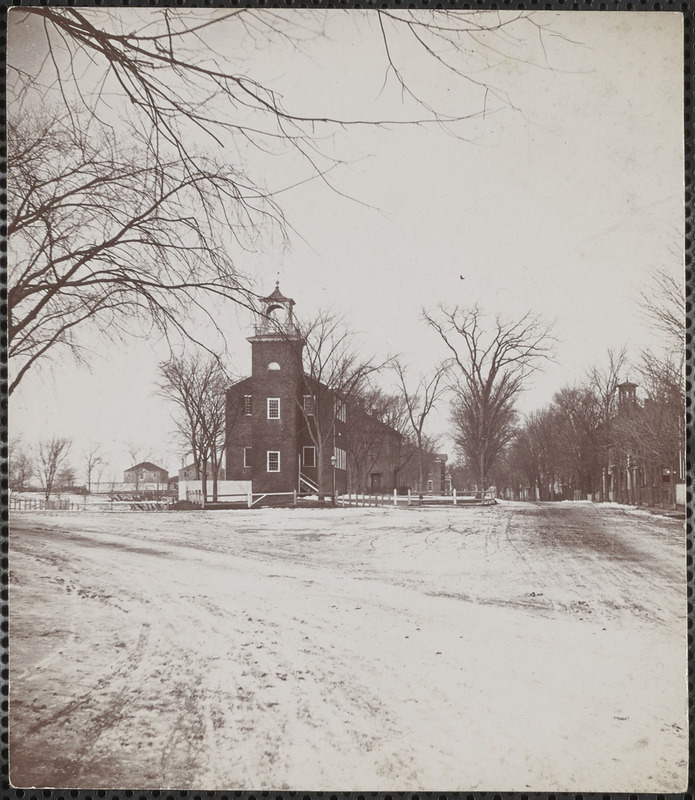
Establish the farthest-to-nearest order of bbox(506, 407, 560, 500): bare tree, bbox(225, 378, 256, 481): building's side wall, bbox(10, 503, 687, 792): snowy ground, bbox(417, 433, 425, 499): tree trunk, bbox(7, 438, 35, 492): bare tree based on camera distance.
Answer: bbox(417, 433, 425, 499): tree trunk, bbox(506, 407, 560, 500): bare tree, bbox(225, 378, 256, 481): building's side wall, bbox(7, 438, 35, 492): bare tree, bbox(10, 503, 687, 792): snowy ground

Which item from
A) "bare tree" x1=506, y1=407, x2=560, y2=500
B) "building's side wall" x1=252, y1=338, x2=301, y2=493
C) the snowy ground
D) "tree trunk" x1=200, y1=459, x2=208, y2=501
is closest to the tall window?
"building's side wall" x1=252, y1=338, x2=301, y2=493

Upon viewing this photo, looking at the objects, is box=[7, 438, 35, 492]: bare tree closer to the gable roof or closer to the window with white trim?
the gable roof

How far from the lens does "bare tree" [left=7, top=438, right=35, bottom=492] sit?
7.31 ft

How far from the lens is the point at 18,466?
2236 mm

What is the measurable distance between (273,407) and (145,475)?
2.07 ft

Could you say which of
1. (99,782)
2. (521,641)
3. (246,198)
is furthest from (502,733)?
(246,198)

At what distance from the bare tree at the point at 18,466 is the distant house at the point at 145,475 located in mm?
376

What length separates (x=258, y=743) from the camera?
1.88 metres

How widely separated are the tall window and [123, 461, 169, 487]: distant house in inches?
20.7

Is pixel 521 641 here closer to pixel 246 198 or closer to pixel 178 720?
pixel 178 720

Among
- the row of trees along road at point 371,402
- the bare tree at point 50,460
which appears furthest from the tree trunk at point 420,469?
the bare tree at point 50,460

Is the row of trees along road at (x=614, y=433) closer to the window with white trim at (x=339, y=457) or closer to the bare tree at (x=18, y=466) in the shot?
the window with white trim at (x=339, y=457)

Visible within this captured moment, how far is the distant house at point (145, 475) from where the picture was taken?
249 centimetres

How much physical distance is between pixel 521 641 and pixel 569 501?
2.56 ft
